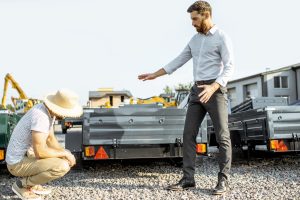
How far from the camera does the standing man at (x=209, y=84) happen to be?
4445 millimetres

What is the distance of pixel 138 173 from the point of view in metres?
6.25

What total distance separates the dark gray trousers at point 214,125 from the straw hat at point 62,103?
1.34 m

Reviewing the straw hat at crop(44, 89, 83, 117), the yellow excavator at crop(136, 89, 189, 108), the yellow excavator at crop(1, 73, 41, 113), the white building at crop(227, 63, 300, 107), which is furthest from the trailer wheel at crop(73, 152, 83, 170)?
the white building at crop(227, 63, 300, 107)

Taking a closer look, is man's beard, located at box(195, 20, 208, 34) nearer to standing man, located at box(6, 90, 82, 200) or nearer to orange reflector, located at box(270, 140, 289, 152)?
standing man, located at box(6, 90, 82, 200)

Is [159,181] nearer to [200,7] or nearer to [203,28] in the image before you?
[203,28]

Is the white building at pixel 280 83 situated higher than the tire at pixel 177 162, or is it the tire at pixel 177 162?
the white building at pixel 280 83

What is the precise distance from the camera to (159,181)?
5.37 metres

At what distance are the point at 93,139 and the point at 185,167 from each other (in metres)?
1.68

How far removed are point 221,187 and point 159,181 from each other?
116cm

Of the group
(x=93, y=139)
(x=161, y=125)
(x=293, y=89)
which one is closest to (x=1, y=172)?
(x=93, y=139)

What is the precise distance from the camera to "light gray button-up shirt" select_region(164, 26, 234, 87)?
444 cm

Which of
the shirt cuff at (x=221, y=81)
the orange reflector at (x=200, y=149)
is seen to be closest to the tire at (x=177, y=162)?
the orange reflector at (x=200, y=149)

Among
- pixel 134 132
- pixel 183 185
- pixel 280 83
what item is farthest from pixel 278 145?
pixel 280 83

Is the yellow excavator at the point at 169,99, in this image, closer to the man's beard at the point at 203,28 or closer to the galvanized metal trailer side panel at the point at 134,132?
the galvanized metal trailer side panel at the point at 134,132
